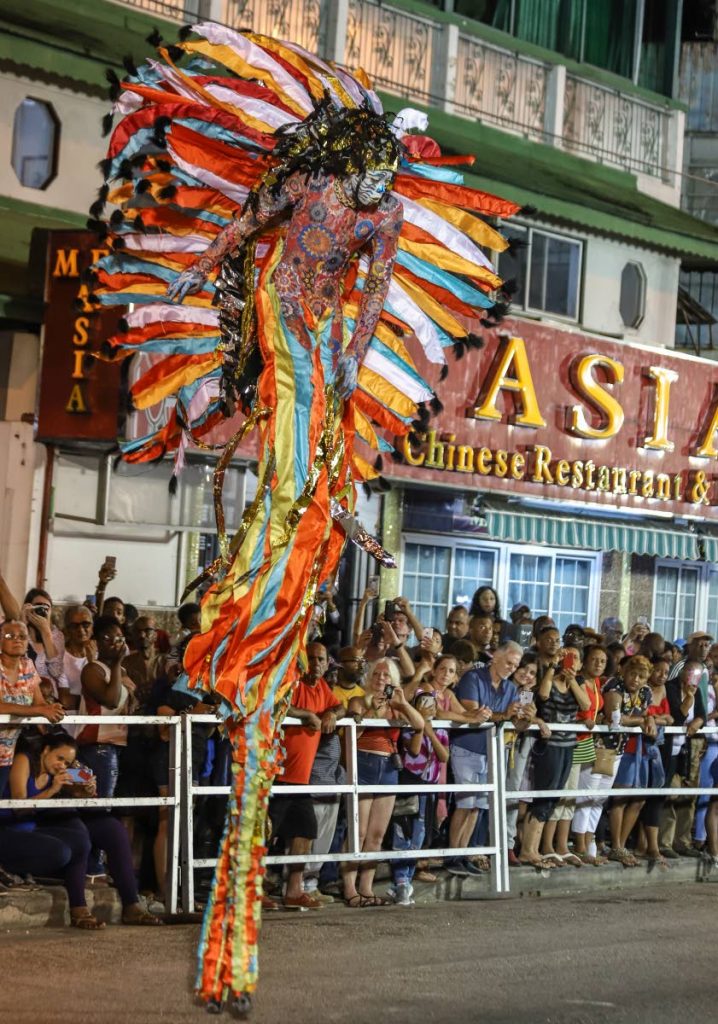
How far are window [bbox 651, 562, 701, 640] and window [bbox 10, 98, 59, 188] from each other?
31.4ft

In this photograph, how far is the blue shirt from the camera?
11406 mm

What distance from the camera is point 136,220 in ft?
20.4

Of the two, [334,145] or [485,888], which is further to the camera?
[485,888]

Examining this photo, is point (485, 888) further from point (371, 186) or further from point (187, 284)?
point (371, 186)

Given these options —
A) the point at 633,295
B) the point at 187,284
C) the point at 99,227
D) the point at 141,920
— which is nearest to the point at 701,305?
the point at 633,295

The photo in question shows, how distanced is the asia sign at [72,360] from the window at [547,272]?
6.16 meters

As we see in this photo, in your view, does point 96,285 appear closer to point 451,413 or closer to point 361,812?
point 361,812

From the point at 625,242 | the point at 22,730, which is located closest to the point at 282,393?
the point at 22,730

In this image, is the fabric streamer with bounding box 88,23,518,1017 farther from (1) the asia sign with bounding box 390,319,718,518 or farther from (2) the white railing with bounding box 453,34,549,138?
(2) the white railing with bounding box 453,34,549,138

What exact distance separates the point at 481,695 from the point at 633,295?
943 cm

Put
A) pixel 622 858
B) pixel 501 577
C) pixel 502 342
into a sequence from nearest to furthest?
pixel 622 858
pixel 502 342
pixel 501 577

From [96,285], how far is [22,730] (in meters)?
3.48

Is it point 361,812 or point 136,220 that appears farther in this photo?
point 361,812

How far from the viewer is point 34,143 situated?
1446 cm
